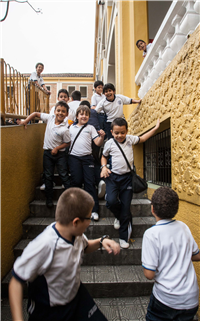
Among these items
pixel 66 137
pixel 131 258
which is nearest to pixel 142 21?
pixel 66 137

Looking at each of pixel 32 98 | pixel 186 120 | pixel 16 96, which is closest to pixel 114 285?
pixel 186 120

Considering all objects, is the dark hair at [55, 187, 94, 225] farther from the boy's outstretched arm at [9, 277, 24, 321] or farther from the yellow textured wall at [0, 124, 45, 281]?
the yellow textured wall at [0, 124, 45, 281]

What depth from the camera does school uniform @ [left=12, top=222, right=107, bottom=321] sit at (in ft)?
3.95

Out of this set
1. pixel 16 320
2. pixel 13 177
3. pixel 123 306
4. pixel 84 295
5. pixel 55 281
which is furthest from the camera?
→ pixel 13 177

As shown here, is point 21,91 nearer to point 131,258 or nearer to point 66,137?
point 66,137

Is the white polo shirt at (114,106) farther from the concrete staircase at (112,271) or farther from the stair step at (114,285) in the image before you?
the stair step at (114,285)

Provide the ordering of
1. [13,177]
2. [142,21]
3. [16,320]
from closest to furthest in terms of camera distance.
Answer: [16,320], [13,177], [142,21]

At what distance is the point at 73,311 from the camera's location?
4.34 feet

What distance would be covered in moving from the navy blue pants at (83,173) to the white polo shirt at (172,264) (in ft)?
6.70

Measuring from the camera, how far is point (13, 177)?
10.1ft

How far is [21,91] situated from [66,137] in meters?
1.56

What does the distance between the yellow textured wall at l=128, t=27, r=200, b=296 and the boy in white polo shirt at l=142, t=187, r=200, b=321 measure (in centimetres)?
81

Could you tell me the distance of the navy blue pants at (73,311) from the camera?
50.3 inches

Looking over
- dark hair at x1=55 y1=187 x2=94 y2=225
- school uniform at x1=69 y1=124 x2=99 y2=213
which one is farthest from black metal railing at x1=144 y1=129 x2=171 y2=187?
dark hair at x1=55 y1=187 x2=94 y2=225
